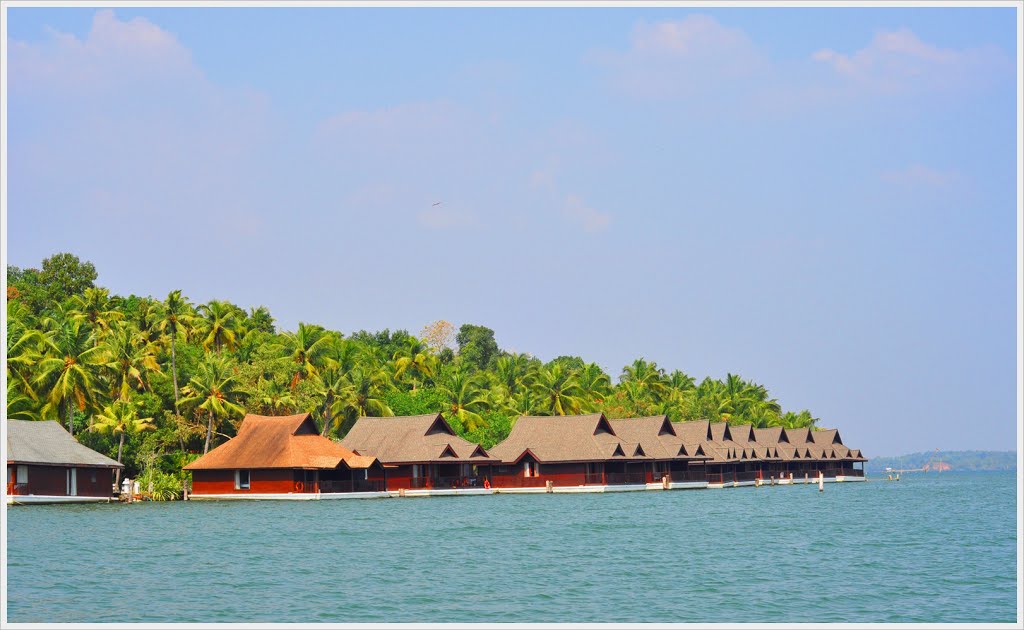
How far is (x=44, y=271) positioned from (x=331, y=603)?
90810mm

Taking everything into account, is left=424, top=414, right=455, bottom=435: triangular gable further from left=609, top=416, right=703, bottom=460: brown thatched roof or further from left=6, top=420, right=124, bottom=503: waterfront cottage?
left=6, top=420, right=124, bottom=503: waterfront cottage

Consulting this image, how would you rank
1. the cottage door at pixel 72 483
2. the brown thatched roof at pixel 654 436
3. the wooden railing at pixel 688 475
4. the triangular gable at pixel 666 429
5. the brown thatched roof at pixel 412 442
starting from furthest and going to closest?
the triangular gable at pixel 666 429, the wooden railing at pixel 688 475, the brown thatched roof at pixel 654 436, the brown thatched roof at pixel 412 442, the cottage door at pixel 72 483

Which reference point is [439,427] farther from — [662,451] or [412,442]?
[662,451]

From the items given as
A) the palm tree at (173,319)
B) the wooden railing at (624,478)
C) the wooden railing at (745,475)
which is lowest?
the wooden railing at (745,475)

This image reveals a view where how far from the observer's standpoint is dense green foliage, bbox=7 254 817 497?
70188 mm

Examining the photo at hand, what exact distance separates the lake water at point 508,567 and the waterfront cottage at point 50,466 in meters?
3.54

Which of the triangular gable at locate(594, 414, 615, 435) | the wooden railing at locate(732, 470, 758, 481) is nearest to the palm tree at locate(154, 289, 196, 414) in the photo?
the triangular gable at locate(594, 414, 615, 435)

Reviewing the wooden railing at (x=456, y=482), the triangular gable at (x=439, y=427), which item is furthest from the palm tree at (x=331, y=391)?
the wooden railing at (x=456, y=482)

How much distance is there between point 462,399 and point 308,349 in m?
14.2

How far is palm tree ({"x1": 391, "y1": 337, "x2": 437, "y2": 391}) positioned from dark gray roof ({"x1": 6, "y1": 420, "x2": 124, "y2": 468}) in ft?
→ 135

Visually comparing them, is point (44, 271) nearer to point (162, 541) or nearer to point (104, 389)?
point (104, 389)

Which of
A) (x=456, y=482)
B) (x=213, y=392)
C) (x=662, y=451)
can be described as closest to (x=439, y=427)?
(x=456, y=482)

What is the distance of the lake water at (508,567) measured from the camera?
997 inches

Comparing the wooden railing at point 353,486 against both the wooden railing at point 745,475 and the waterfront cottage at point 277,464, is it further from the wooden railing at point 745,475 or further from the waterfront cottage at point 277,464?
the wooden railing at point 745,475
